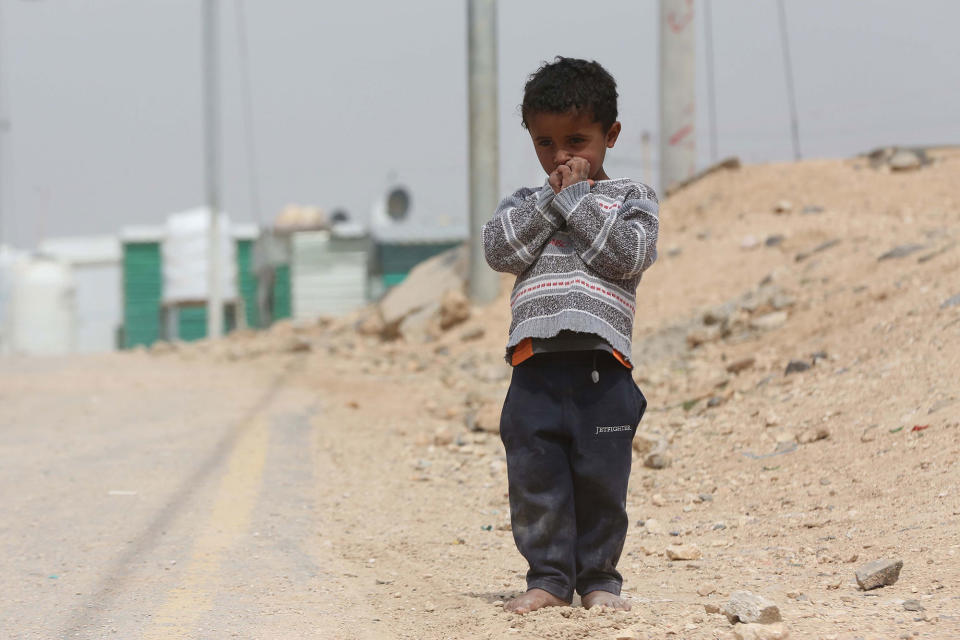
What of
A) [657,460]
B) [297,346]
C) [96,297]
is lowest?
[96,297]

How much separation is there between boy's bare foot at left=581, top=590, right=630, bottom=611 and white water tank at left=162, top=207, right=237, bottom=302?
31.0 meters

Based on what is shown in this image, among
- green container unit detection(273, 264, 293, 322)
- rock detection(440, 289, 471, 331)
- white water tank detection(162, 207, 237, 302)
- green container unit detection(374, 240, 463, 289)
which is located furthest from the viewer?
white water tank detection(162, 207, 237, 302)

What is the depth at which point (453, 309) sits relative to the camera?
13812mm

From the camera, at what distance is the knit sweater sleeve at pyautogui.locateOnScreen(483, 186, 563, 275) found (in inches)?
130

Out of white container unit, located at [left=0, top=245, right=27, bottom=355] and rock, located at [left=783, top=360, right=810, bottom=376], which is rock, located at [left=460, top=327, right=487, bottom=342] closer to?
rock, located at [left=783, top=360, right=810, bottom=376]

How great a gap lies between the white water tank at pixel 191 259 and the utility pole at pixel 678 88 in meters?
19.1

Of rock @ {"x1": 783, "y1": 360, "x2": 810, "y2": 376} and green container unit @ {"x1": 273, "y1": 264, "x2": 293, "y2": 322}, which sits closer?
rock @ {"x1": 783, "y1": 360, "x2": 810, "y2": 376}

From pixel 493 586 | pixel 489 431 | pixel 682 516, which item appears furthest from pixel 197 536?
pixel 489 431

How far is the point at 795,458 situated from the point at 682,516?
2.51 ft

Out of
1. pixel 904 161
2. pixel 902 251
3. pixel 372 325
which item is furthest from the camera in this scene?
pixel 372 325

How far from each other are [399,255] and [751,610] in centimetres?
2806

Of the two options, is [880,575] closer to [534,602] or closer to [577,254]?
[534,602]

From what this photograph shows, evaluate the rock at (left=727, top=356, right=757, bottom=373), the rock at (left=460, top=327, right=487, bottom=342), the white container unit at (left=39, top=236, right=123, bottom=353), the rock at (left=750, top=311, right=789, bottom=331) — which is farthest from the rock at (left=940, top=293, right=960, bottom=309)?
the white container unit at (left=39, top=236, right=123, bottom=353)

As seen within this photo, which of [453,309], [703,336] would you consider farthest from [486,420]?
[453,309]
